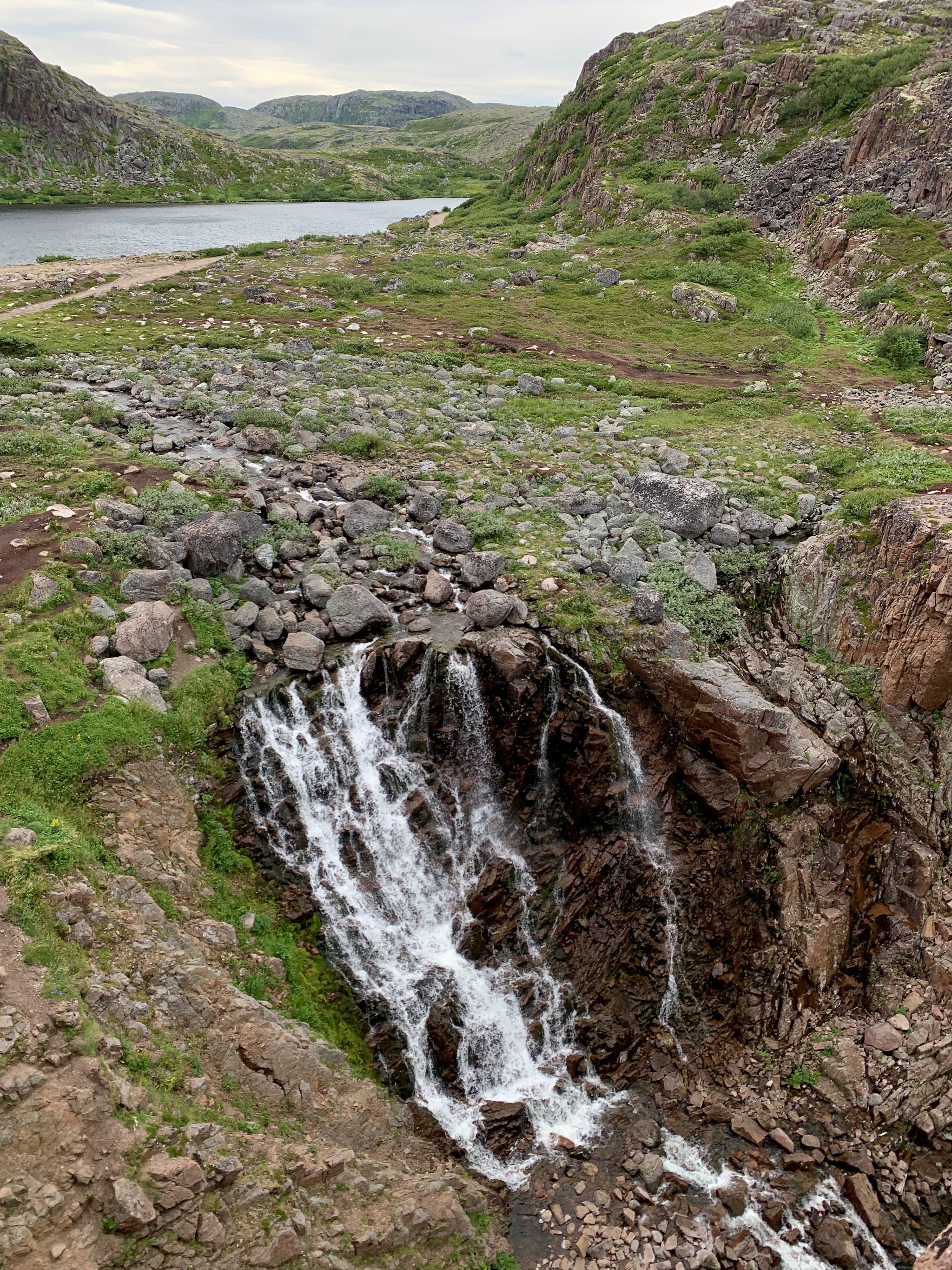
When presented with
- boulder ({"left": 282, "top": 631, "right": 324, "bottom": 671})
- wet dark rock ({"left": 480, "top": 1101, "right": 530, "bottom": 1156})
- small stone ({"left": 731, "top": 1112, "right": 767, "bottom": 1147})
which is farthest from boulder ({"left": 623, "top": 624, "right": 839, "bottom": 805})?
wet dark rock ({"left": 480, "top": 1101, "right": 530, "bottom": 1156})

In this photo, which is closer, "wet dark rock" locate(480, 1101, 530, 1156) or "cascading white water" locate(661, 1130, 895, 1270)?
"cascading white water" locate(661, 1130, 895, 1270)

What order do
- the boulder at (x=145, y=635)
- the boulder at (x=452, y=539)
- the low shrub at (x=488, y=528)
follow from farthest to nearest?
the low shrub at (x=488, y=528) < the boulder at (x=452, y=539) < the boulder at (x=145, y=635)

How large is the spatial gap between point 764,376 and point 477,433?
16.8 meters

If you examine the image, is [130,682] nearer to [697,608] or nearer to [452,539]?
[452,539]

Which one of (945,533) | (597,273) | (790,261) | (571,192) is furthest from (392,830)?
(571,192)

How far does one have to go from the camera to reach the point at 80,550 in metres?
17.1

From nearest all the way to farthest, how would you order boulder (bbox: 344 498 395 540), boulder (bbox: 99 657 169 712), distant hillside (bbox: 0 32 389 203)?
boulder (bbox: 99 657 169 712) → boulder (bbox: 344 498 395 540) → distant hillside (bbox: 0 32 389 203)

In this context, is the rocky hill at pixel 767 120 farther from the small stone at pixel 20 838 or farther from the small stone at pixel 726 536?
the small stone at pixel 20 838

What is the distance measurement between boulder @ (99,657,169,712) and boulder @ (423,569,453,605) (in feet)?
22.1

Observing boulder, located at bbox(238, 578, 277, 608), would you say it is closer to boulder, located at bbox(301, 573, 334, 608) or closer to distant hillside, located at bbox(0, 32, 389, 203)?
boulder, located at bbox(301, 573, 334, 608)

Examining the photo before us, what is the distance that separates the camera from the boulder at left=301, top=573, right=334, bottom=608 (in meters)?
Answer: 17.7

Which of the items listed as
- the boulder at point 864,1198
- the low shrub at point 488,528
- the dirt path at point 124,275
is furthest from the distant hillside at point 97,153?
the boulder at point 864,1198

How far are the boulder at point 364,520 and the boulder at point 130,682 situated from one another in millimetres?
7497

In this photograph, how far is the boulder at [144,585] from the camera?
1656 cm
